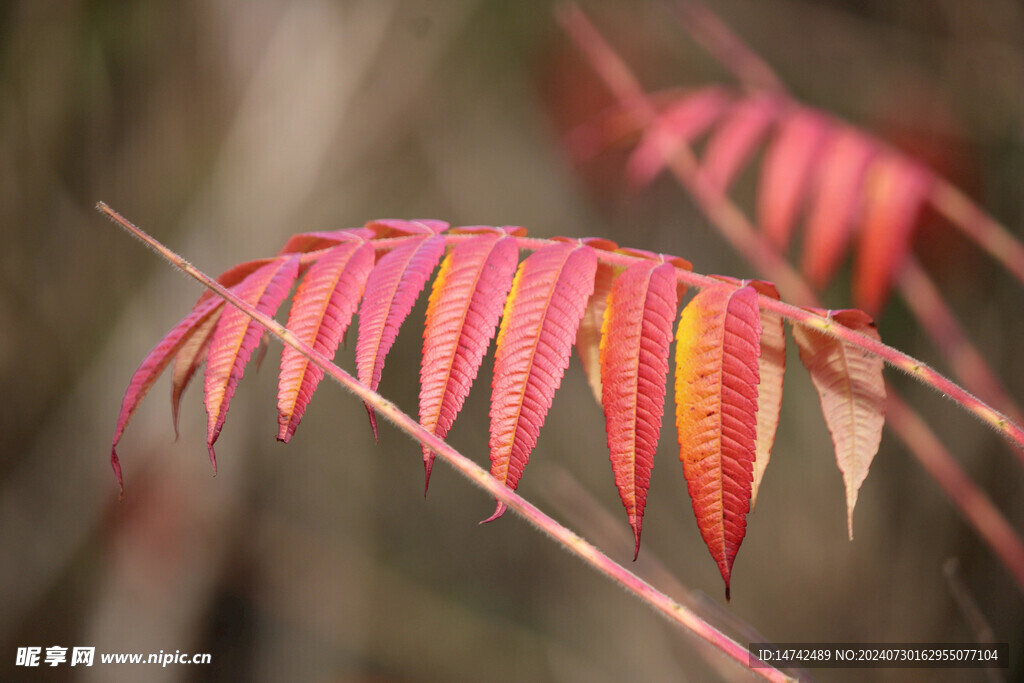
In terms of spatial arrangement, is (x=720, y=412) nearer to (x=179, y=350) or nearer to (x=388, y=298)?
(x=388, y=298)

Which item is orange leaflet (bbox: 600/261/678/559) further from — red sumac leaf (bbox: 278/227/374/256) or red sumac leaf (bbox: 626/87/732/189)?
red sumac leaf (bbox: 626/87/732/189)

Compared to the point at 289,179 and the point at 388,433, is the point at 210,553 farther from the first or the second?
the point at 289,179

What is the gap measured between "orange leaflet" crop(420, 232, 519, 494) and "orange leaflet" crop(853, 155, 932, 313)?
66 centimetres

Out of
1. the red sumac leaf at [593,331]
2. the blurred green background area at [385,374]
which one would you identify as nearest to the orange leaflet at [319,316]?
the red sumac leaf at [593,331]

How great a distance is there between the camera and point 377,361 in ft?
1.28

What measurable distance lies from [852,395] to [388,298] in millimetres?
321

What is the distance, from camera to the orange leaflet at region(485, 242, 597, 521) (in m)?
0.37

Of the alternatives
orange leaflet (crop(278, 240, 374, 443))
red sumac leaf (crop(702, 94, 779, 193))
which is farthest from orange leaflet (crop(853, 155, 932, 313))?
orange leaflet (crop(278, 240, 374, 443))

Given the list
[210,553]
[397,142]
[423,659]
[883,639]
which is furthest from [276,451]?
[883,639]

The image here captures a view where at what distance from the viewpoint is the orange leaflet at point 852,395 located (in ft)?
1.35

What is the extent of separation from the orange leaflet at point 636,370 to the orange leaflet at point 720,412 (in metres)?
0.02

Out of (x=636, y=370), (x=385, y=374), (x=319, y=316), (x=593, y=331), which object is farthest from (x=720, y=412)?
(x=385, y=374)

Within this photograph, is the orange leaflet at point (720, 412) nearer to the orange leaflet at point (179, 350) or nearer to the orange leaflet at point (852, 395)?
the orange leaflet at point (852, 395)

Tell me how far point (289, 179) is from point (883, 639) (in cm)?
186
